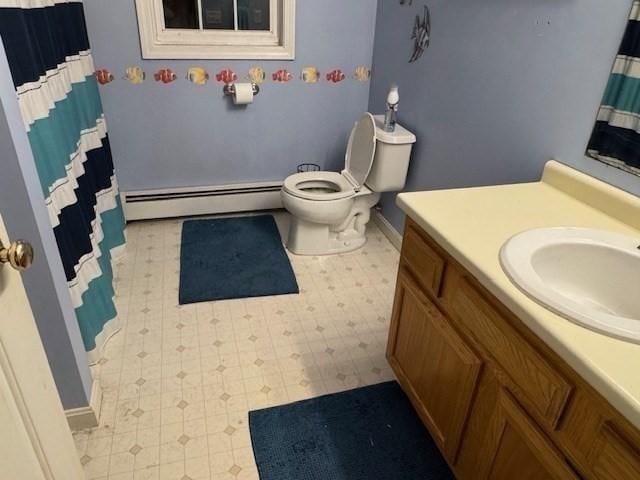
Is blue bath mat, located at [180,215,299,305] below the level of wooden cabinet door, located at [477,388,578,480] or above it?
below

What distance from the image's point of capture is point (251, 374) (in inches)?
70.5

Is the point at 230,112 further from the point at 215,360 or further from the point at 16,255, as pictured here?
the point at 16,255

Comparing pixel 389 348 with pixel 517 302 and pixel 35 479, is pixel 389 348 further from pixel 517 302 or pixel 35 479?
pixel 35 479

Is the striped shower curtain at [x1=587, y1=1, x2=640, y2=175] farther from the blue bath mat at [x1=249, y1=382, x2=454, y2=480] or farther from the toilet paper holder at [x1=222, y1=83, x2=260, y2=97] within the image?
the toilet paper holder at [x1=222, y1=83, x2=260, y2=97]

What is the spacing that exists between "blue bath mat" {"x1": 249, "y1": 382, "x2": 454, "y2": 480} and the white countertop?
78 centimetres

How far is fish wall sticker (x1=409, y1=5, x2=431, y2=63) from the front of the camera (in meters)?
2.16

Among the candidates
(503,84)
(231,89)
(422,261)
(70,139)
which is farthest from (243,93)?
(422,261)

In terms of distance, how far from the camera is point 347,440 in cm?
155

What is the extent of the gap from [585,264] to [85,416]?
1.65 m

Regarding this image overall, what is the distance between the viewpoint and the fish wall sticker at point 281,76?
2.69 meters

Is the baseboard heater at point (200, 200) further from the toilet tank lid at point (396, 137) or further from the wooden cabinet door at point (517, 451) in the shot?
the wooden cabinet door at point (517, 451)

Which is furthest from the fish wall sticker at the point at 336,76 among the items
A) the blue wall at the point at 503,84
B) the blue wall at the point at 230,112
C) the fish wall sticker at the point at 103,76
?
the fish wall sticker at the point at 103,76

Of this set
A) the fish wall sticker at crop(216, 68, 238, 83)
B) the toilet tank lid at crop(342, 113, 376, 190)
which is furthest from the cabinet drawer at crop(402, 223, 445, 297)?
the fish wall sticker at crop(216, 68, 238, 83)

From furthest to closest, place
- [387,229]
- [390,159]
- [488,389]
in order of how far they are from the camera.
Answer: [387,229]
[390,159]
[488,389]
